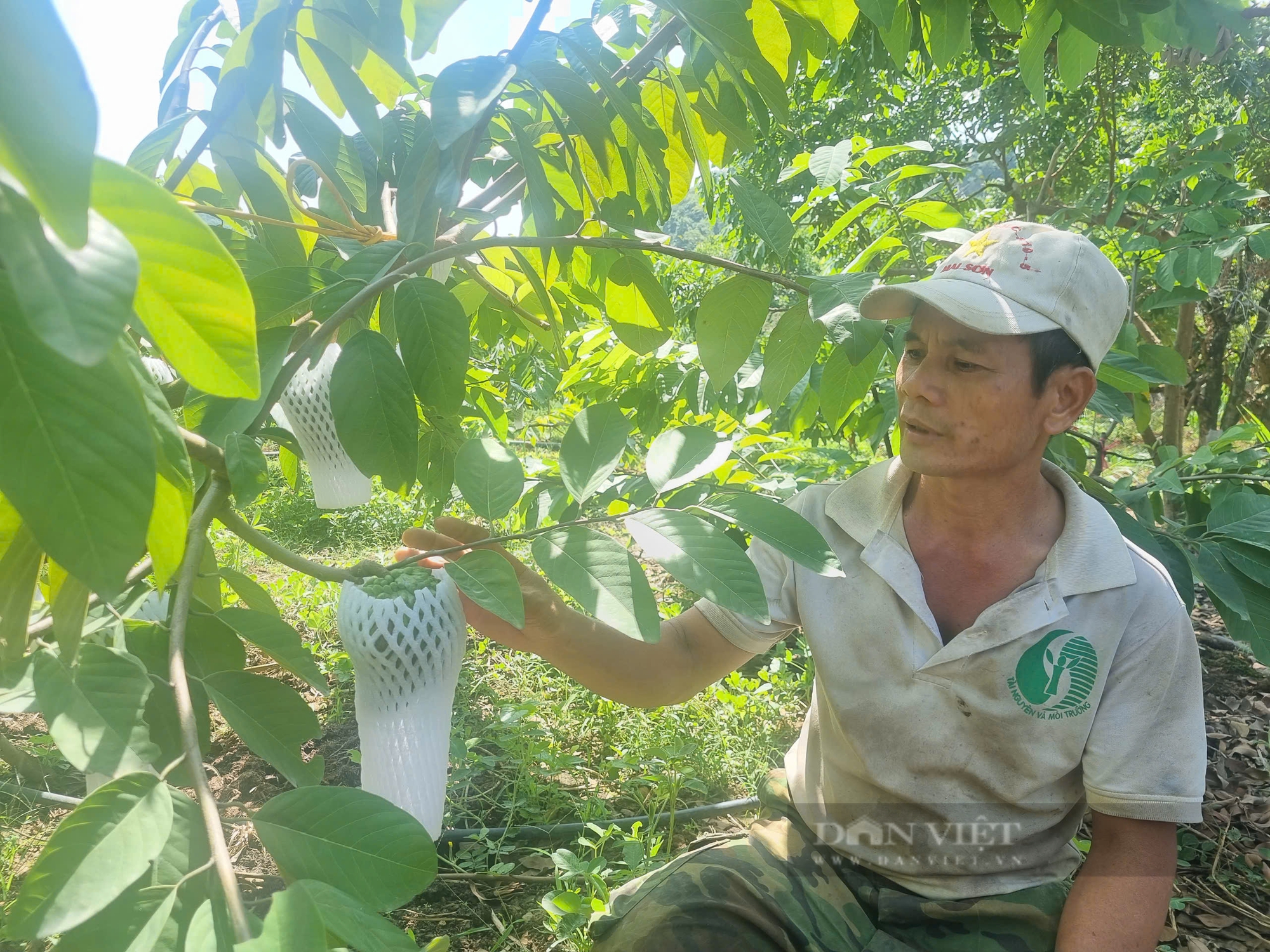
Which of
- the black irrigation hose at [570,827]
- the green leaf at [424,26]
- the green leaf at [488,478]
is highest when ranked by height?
the green leaf at [424,26]

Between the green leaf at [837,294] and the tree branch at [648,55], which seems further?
the tree branch at [648,55]

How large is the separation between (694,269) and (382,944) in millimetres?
4663

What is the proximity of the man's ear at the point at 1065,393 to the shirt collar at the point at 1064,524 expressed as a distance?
12cm

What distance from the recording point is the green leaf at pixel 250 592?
879 millimetres

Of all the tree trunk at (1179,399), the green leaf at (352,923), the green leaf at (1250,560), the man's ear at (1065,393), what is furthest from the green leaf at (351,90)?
the tree trunk at (1179,399)

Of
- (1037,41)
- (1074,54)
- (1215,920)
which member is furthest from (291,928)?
(1215,920)

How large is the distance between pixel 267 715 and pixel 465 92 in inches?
19.2

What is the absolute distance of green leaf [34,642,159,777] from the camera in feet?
1.72

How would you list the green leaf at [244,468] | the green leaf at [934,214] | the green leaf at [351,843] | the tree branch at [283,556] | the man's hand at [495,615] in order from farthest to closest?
the green leaf at [934,214] → the man's hand at [495,615] → the tree branch at [283,556] → the green leaf at [244,468] → the green leaf at [351,843]

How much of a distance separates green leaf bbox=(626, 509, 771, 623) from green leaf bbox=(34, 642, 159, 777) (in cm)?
37

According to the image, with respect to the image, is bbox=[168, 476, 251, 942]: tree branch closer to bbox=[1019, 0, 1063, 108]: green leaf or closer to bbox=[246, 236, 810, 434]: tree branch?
bbox=[246, 236, 810, 434]: tree branch

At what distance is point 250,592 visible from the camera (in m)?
0.92

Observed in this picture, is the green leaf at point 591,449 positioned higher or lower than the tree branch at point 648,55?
lower

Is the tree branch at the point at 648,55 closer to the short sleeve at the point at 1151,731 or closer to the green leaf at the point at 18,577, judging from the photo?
the green leaf at the point at 18,577
